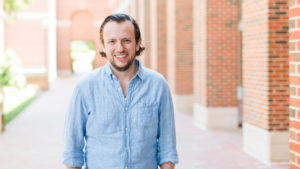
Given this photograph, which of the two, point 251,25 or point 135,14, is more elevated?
point 135,14

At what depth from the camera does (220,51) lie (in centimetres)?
1129

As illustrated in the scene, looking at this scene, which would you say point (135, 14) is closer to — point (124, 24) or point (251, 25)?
point (251, 25)

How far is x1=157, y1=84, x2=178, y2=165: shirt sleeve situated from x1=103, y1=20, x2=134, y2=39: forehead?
423mm

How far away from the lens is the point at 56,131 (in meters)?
11.3

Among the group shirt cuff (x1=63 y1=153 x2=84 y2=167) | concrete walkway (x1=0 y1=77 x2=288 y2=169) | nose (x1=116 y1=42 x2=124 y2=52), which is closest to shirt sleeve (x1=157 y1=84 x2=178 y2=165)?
nose (x1=116 y1=42 x2=124 y2=52)

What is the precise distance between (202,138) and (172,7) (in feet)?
21.4

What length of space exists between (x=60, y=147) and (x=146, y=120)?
22.8 ft

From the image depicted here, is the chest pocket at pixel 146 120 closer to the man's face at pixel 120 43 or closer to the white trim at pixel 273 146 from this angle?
the man's face at pixel 120 43

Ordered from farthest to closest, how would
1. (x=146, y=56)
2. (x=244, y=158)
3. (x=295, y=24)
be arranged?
(x=146, y=56) → (x=244, y=158) → (x=295, y=24)

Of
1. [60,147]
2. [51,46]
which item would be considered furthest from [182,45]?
[51,46]

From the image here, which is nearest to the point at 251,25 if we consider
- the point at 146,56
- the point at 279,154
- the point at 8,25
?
the point at 279,154

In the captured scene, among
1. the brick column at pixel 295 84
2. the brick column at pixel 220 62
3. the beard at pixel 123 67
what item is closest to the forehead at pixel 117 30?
the beard at pixel 123 67

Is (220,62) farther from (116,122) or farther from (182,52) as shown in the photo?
(116,122)

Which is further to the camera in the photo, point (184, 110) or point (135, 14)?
point (135, 14)
